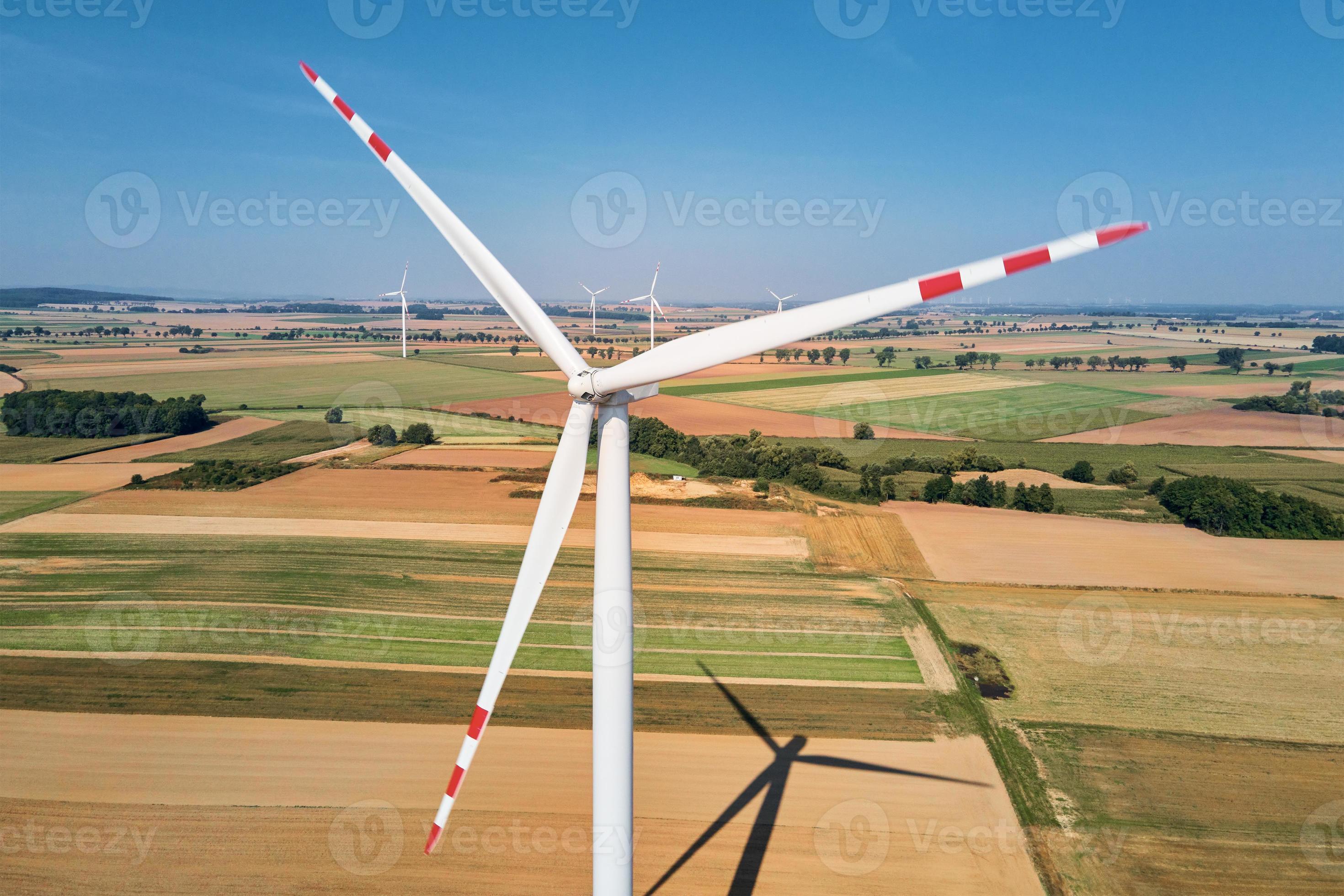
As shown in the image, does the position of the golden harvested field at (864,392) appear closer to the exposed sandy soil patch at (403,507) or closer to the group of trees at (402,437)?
the group of trees at (402,437)

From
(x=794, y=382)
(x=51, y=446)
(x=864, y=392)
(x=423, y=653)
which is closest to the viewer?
(x=423, y=653)

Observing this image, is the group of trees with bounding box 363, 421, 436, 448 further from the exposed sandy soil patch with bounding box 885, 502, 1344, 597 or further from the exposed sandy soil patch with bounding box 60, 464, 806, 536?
the exposed sandy soil patch with bounding box 885, 502, 1344, 597

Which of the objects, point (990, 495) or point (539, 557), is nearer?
point (539, 557)

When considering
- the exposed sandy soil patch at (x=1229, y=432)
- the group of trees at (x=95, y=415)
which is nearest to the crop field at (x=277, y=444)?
the group of trees at (x=95, y=415)

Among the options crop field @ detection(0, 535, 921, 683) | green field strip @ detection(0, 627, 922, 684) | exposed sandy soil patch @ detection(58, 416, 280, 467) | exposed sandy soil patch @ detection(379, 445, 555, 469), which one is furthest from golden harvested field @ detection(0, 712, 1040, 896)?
exposed sandy soil patch @ detection(58, 416, 280, 467)

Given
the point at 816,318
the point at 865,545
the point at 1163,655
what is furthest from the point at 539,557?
the point at 865,545

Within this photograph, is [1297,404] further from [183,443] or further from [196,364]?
[196,364]
